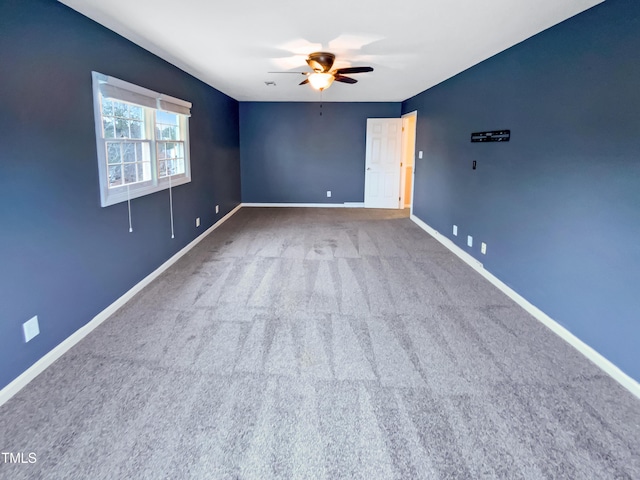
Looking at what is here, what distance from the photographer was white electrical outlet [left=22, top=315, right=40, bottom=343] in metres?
2.40

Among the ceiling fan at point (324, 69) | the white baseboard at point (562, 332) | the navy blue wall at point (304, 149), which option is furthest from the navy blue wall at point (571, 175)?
the navy blue wall at point (304, 149)

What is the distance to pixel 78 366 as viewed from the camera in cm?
257

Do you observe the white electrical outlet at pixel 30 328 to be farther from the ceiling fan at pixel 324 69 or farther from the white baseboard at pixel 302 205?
the white baseboard at pixel 302 205

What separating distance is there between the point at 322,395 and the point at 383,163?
22.8 feet

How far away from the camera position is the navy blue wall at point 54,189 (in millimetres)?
2271

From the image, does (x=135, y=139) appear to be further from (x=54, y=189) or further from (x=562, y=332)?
(x=562, y=332)

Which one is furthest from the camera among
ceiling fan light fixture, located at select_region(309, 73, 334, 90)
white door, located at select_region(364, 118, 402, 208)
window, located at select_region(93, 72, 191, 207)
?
white door, located at select_region(364, 118, 402, 208)

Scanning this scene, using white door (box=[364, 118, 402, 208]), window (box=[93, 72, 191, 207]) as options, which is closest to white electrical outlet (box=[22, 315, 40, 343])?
window (box=[93, 72, 191, 207])

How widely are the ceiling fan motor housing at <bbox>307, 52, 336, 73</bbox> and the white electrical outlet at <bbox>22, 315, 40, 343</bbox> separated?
330cm

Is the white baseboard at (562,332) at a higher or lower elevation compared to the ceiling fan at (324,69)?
lower

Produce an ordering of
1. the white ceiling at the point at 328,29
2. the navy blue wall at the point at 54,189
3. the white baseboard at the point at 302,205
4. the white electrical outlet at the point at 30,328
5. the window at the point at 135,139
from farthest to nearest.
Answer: the white baseboard at the point at 302,205 < the window at the point at 135,139 < the white ceiling at the point at 328,29 < the white electrical outlet at the point at 30,328 < the navy blue wall at the point at 54,189

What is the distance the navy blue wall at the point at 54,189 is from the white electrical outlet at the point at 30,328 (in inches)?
1.4

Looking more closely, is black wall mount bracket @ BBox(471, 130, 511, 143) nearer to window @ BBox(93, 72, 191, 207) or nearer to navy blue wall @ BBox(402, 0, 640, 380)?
navy blue wall @ BBox(402, 0, 640, 380)

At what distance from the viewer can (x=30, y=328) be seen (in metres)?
2.45
